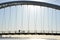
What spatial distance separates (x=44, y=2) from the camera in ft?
135

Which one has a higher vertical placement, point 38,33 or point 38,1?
point 38,1

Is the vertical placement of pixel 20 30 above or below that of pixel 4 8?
below

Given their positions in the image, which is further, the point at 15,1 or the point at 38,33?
the point at 15,1

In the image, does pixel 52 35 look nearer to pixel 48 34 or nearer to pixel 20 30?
pixel 48 34

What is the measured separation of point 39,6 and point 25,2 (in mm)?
3199

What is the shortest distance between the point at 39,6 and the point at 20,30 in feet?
22.8

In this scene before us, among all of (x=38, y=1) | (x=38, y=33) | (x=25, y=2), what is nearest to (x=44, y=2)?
(x=38, y=1)

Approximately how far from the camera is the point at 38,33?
39469 mm

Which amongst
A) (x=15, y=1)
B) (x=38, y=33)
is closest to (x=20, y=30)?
(x=38, y=33)

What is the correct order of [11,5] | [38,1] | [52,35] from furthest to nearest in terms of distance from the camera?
[11,5] → [38,1] → [52,35]

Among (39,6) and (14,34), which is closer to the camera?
(14,34)

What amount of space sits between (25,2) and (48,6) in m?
5.12

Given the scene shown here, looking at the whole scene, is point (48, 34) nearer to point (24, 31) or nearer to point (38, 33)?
point (38, 33)

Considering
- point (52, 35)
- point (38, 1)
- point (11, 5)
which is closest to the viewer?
point (52, 35)
